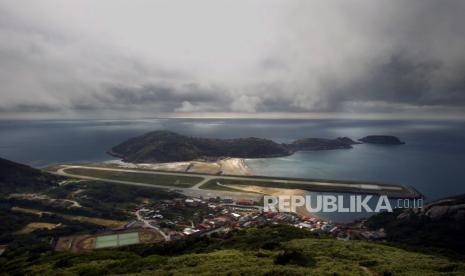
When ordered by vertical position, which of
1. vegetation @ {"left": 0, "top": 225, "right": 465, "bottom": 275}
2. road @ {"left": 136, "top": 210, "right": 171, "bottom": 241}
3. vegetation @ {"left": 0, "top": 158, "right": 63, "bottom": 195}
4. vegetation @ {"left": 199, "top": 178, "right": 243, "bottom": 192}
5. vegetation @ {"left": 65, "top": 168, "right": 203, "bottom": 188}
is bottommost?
road @ {"left": 136, "top": 210, "right": 171, "bottom": 241}

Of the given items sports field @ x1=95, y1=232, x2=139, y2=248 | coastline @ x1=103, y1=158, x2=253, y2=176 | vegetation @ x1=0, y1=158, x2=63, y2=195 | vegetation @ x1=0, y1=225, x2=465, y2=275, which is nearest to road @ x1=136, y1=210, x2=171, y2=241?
sports field @ x1=95, y1=232, x2=139, y2=248

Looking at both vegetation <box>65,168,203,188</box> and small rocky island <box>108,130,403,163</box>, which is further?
small rocky island <box>108,130,403,163</box>

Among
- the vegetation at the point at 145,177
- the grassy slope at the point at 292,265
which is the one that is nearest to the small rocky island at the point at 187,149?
the vegetation at the point at 145,177

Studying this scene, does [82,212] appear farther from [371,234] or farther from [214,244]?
[371,234]

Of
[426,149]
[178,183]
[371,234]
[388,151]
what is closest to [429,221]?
[371,234]

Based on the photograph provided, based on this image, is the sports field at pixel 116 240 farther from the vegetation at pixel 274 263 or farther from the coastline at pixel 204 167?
the coastline at pixel 204 167

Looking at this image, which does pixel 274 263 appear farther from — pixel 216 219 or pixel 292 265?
pixel 216 219

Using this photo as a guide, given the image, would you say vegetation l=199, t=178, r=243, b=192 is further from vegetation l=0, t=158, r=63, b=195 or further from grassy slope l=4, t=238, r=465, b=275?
grassy slope l=4, t=238, r=465, b=275

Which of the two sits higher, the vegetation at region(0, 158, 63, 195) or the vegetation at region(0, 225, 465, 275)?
the vegetation at region(0, 225, 465, 275)
